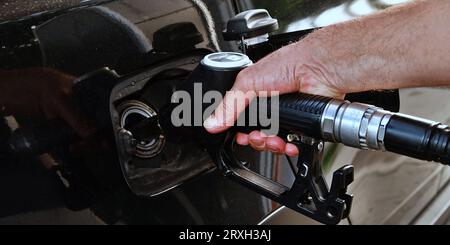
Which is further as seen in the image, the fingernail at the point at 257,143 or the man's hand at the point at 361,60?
the fingernail at the point at 257,143

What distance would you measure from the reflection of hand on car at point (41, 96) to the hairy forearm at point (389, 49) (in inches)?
18.4

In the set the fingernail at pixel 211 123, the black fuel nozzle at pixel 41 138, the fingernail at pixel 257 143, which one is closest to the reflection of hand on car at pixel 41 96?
the black fuel nozzle at pixel 41 138

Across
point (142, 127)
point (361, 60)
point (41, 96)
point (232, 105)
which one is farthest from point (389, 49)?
point (41, 96)

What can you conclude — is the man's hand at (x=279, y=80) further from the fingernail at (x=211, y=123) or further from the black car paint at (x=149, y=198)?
the black car paint at (x=149, y=198)

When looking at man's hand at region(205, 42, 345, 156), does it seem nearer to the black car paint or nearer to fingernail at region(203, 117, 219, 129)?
fingernail at region(203, 117, 219, 129)

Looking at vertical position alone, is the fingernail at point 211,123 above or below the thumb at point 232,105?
below

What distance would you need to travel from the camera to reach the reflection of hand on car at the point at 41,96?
949 millimetres

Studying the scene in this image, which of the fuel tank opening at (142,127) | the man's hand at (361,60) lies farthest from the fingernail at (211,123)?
the fuel tank opening at (142,127)

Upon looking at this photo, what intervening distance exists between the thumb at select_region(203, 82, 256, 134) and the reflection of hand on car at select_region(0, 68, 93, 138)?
0.27 meters

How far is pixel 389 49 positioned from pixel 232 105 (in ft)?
1.05

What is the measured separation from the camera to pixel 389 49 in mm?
1012

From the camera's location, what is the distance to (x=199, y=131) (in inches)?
43.0
